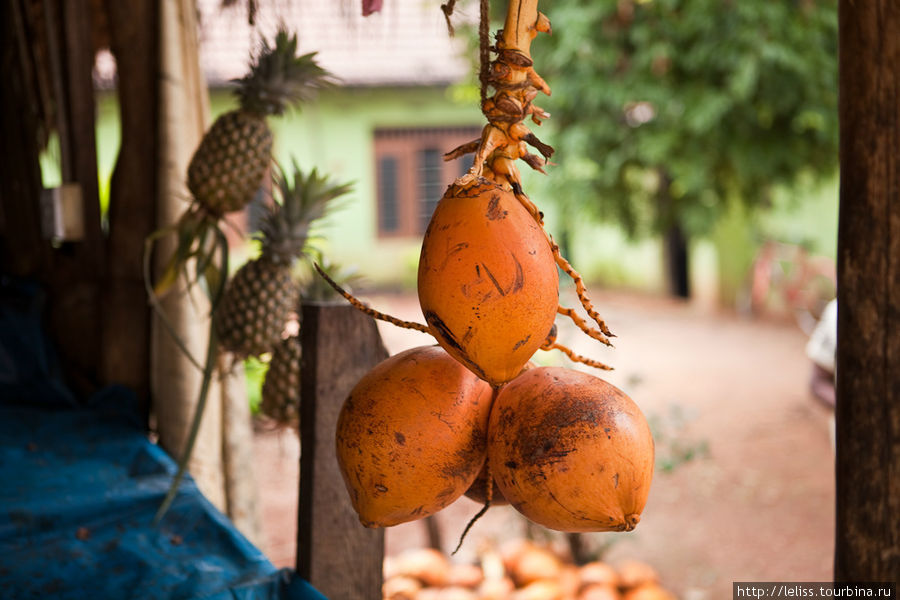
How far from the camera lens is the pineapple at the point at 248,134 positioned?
1748 mm

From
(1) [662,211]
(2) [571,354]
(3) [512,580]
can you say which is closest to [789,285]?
(1) [662,211]

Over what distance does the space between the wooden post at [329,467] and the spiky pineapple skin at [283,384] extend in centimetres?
68

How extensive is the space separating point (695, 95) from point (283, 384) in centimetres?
629

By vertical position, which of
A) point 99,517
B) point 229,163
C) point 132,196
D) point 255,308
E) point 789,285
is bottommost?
point 789,285

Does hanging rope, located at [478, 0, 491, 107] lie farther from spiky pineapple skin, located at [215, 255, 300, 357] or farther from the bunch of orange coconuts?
spiky pineapple skin, located at [215, 255, 300, 357]

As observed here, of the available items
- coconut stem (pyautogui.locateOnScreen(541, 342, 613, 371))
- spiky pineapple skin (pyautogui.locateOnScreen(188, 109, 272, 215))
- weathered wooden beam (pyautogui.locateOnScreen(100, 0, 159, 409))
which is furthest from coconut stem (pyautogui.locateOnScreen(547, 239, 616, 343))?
weathered wooden beam (pyautogui.locateOnScreen(100, 0, 159, 409))

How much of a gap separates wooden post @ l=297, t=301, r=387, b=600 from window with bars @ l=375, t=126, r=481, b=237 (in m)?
11.7

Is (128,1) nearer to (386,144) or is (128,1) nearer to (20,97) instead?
(20,97)

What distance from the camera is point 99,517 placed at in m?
1.59

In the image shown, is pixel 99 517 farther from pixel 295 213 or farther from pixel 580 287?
pixel 580 287

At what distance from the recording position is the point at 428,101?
42.5ft

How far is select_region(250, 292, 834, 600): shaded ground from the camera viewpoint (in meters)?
4.39

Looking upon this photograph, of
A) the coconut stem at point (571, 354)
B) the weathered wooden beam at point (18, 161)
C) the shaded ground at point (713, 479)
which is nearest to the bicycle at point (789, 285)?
the shaded ground at point (713, 479)

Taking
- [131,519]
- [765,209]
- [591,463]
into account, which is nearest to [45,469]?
[131,519]
